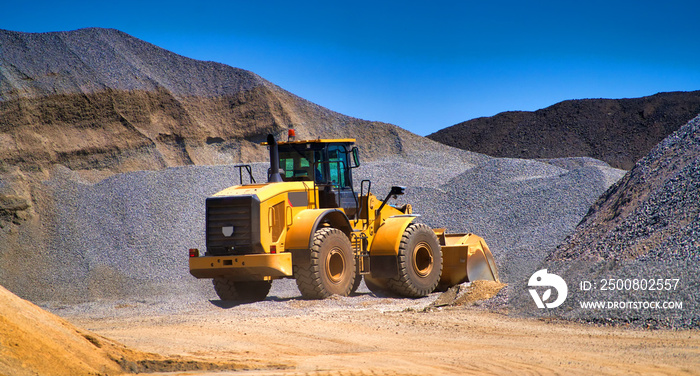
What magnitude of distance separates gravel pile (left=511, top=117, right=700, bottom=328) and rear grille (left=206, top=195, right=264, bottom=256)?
3.85 meters

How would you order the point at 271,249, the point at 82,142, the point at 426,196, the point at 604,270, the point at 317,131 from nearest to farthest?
the point at 604,270 → the point at 271,249 → the point at 426,196 → the point at 82,142 → the point at 317,131

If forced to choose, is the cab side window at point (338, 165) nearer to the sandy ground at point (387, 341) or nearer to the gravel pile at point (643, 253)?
the sandy ground at point (387, 341)

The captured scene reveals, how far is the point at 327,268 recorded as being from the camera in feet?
35.7

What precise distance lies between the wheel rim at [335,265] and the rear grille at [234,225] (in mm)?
1111

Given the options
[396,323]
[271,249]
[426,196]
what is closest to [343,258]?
[271,249]

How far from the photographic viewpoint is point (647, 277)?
834 cm

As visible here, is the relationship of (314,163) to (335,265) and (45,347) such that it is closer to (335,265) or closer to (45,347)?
(335,265)

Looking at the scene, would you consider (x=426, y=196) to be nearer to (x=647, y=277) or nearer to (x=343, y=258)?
(x=343, y=258)

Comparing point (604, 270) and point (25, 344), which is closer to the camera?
point (25, 344)

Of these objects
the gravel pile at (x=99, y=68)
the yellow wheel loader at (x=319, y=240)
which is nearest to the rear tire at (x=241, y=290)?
the yellow wheel loader at (x=319, y=240)

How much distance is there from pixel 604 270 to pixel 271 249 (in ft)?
15.4

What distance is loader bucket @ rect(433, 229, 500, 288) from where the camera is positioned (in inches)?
503

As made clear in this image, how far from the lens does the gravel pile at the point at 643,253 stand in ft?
26.0

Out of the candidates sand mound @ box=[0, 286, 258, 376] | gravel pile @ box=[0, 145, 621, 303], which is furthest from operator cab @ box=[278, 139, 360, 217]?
sand mound @ box=[0, 286, 258, 376]
